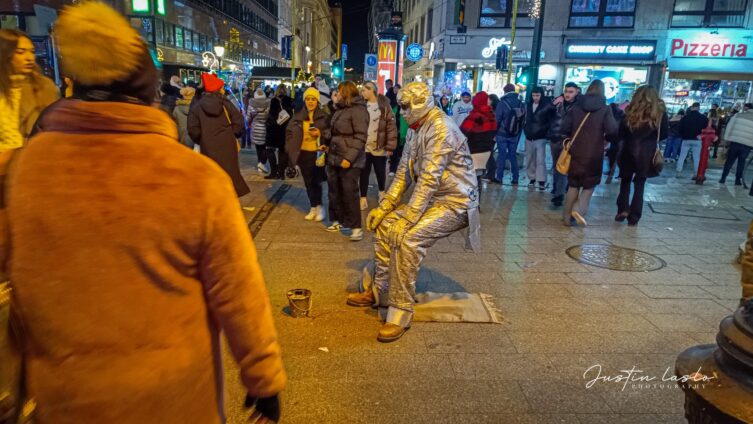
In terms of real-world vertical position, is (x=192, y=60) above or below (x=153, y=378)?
above

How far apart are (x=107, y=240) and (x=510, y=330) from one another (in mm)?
3437

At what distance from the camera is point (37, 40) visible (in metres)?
15.3

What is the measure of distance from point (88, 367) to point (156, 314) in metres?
0.22

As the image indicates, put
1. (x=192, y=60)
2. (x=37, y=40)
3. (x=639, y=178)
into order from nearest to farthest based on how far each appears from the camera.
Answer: (x=639, y=178) < (x=37, y=40) < (x=192, y=60)

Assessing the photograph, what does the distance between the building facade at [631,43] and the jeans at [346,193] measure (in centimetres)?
1772

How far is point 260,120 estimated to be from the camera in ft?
36.6

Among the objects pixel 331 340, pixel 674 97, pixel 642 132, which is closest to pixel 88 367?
pixel 331 340

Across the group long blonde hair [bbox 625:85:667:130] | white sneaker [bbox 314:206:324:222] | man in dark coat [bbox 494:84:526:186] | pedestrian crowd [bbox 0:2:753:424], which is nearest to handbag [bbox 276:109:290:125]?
white sneaker [bbox 314:206:324:222]

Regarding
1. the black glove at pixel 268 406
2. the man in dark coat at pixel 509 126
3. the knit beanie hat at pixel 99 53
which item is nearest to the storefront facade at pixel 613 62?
the man in dark coat at pixel 509 126

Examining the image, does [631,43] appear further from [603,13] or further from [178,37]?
[178,37]

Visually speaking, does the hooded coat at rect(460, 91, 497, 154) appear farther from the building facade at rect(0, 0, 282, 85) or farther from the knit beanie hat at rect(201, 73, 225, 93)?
the building facade at rect(0, 0, 282, 85)

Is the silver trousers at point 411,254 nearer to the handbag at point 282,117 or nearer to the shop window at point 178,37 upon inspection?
the handbag at point 282,117

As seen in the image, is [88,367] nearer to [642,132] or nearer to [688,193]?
[642,132]

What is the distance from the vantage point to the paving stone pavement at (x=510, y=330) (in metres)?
3.21
